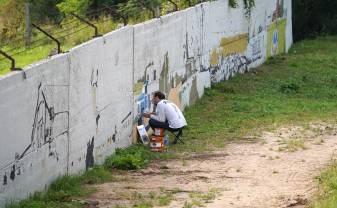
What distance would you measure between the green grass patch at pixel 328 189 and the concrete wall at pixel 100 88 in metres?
3.83

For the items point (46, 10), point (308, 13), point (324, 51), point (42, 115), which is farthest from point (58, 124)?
point (308, 13)

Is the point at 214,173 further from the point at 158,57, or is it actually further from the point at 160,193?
the point at 158,57

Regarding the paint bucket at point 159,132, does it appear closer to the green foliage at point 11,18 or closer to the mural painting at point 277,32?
the green foliage at point 11,18

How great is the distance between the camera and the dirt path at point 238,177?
1218cm

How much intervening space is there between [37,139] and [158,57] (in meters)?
6.78

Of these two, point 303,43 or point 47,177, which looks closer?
point 47,177

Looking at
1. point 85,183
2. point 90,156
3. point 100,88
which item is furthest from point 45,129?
point 100,88

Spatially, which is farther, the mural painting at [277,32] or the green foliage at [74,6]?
the mural painting at [277,32]

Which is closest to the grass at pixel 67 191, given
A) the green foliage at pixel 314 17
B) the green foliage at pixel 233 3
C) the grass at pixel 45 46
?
the grass at pixel 45 46

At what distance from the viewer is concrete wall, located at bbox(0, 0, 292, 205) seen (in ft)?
37.2

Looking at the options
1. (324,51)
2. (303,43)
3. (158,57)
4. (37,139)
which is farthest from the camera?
(303,43)

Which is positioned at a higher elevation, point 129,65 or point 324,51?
point 324,51

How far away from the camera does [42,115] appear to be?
1209cm

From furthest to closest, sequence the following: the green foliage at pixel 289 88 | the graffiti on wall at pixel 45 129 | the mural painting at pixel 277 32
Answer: the mural painting at pixel 277 32 < the green foliage at pixel 289 88 < the graffiti on wall at pixel 45 129
